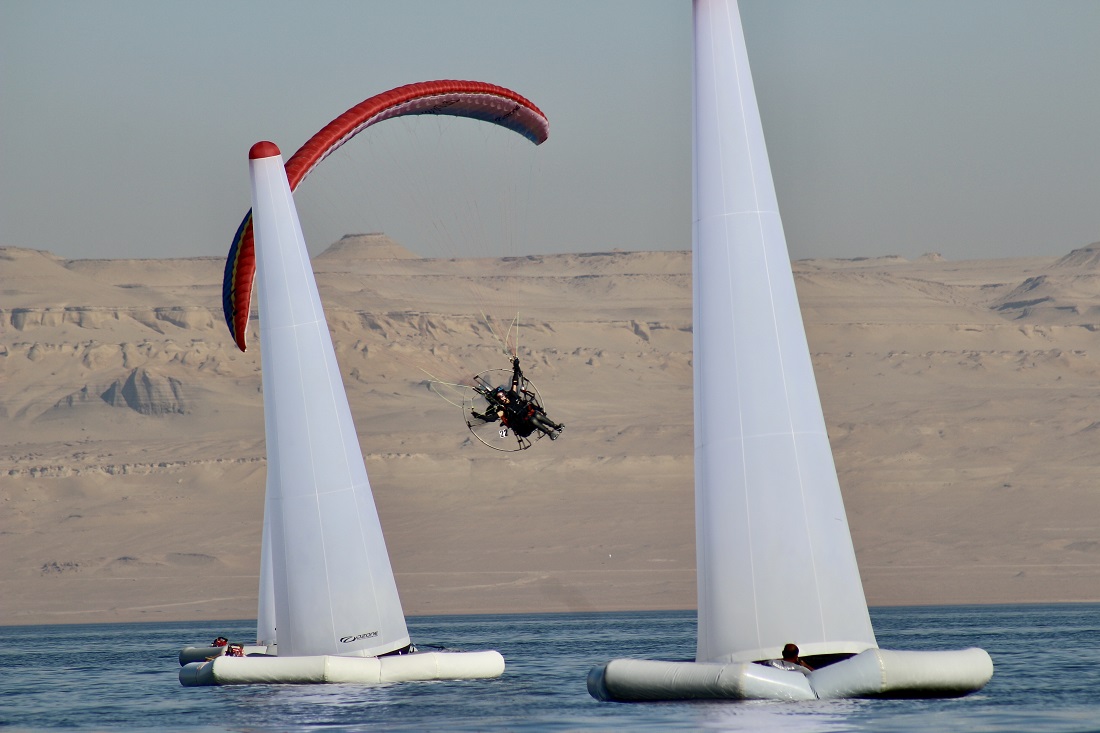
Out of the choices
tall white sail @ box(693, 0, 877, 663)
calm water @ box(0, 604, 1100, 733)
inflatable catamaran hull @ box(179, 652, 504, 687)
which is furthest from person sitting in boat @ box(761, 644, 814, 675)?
inflatable catamaran hull @ box(179, 652, 504, 687)

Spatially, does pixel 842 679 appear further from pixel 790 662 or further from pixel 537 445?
pixel 537 445

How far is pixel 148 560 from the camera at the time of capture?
4168 inches

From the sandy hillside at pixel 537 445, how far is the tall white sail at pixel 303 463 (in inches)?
2461

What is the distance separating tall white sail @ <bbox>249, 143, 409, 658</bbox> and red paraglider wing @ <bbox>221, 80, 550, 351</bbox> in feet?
5.80

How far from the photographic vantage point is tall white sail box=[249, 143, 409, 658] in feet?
108

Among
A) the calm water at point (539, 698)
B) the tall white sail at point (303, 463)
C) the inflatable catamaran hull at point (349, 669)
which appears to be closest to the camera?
the calm water at point (539, 698)

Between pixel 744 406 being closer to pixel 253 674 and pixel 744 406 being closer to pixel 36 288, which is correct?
pixel 253 674

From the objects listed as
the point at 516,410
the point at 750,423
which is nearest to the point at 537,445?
the point at 516,410

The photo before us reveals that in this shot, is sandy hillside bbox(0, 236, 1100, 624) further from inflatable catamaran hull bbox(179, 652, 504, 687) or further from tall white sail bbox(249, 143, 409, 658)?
tall white sail bbox(249, 143, 409, 658)

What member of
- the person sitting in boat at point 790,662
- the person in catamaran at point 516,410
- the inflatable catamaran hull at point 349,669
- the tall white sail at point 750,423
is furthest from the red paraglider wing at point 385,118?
the person sitting in boat at point 790,662

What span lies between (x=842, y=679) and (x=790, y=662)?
2.63 ft

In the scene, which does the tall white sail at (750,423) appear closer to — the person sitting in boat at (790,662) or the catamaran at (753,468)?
the catamaran at (753,468)

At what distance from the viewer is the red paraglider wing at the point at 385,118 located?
1399 inches

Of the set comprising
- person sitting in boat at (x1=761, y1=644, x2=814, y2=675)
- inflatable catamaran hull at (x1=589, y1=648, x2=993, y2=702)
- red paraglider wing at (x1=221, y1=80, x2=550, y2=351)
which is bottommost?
inflatable catamaran hull at (x1=589, y1=648, x2=993, y2=702)
